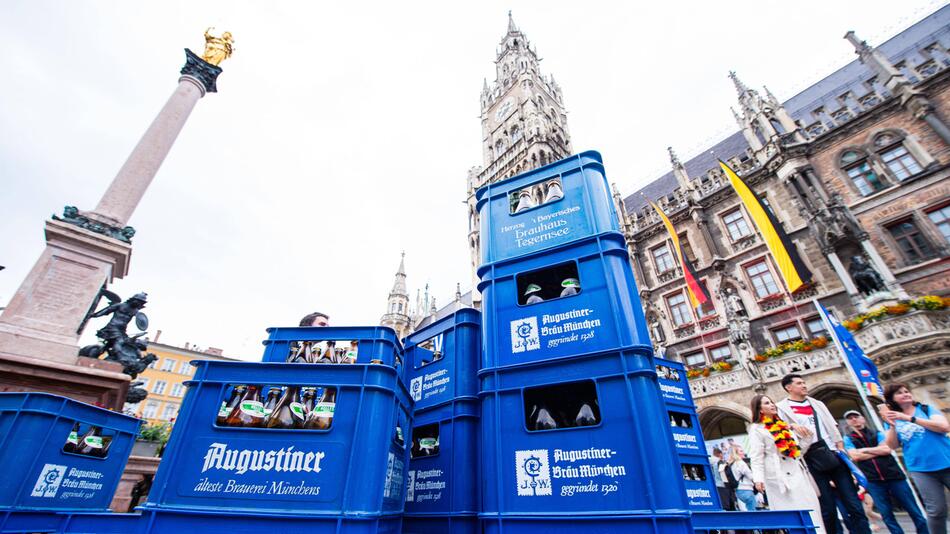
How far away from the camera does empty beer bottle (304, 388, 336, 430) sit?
350 cm

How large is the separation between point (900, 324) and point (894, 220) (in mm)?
5560

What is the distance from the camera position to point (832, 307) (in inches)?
649

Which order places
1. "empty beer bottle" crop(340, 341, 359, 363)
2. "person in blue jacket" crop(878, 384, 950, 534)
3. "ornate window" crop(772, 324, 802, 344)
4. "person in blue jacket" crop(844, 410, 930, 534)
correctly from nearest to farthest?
"empty beer bottle" crop(340, 341, 359, 363)
"person in blue jacket" crop(878, 384, 950, 534)
"person in blue jacket" crop(844, 410, 930, 534)
"ornate window" crop(772, 324, 802, 344)

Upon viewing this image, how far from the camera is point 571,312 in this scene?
174 inches

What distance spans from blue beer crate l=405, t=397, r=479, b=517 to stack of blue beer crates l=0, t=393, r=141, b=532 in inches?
145

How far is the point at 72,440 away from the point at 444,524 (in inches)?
207

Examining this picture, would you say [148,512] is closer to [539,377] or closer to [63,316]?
[539,377]

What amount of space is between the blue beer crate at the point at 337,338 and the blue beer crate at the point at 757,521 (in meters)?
3.34

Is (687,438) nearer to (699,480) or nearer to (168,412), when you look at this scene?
(699,480)

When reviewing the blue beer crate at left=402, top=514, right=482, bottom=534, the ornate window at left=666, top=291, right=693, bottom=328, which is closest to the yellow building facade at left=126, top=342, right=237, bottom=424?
the ornate window at left=666, top=291, right=693, bottom=328

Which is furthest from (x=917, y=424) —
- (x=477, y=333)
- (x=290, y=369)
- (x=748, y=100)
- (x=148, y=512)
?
Result: (x=748, y=100)

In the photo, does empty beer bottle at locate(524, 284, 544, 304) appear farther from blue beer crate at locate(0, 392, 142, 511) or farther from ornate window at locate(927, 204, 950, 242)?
ornate window at locate(927, 204, 950, 242)

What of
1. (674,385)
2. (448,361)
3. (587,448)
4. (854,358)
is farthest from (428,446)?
(854,358)

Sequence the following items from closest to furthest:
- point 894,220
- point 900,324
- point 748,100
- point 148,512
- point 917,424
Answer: point 148,512, point 917,424, point 900,324, point 894,220, point 748,100
